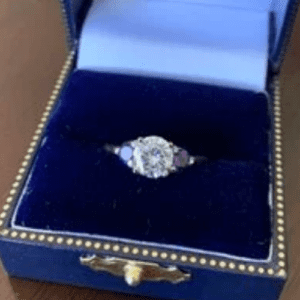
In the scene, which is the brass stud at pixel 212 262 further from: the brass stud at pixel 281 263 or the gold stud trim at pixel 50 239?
the gold stud trim at pixel 50 239

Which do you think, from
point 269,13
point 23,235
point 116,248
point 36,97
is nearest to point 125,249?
point 116,248

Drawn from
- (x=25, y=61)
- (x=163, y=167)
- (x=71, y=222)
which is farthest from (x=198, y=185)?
(x=25, y=61)

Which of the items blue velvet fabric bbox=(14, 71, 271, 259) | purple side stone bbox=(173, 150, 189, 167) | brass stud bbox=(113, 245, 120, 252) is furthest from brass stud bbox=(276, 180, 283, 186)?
brass stud bbox=(113, 245, 120, 252)

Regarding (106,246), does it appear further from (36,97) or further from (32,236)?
(36,97)

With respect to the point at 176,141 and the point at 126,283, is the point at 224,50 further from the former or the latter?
the point at 126,283

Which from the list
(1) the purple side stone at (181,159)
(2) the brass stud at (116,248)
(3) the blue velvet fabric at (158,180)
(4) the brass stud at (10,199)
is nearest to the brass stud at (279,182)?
(3) the blue velvet fabric at (158,180)

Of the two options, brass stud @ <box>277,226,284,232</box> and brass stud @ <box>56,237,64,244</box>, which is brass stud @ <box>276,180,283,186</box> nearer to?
brass stud @ <box>277,226,284,232</box>
